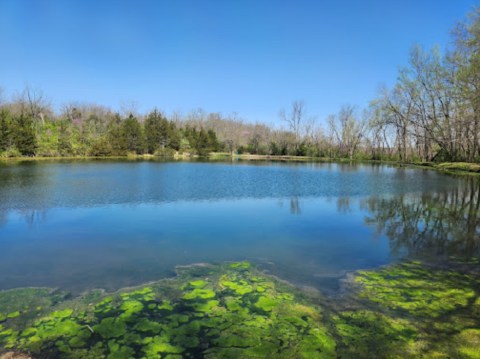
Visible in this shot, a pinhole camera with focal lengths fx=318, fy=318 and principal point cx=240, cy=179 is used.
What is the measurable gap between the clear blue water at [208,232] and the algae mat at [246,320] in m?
0.68

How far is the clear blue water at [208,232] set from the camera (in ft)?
21.6

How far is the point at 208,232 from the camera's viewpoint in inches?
367

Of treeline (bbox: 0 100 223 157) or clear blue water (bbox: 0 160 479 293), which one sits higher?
treeline (bbox: 0 100 223 157)

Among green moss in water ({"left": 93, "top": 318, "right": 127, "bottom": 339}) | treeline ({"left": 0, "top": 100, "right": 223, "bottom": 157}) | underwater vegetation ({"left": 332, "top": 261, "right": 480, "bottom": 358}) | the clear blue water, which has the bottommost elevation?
underwater vegetation ({"left": 332, "top": 261, "right": 480, "bottom": 358})

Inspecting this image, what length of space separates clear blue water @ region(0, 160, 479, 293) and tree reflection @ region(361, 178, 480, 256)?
0.12ft

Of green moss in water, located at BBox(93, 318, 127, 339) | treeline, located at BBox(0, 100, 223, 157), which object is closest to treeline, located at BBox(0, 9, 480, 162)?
treeline, located at BBox(0, 100, 223, 157)

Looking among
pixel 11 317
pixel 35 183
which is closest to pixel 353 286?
pixel 11 317

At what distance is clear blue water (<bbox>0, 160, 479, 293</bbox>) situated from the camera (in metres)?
6.60

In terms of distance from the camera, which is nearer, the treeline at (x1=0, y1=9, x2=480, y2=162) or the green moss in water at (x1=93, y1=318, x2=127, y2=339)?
the green moss in water at (x1=93, y1=318, x2=127, y2=339)

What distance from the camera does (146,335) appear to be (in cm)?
411

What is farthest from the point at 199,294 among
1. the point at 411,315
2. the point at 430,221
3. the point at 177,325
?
the point at 430,221

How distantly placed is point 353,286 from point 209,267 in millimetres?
2811

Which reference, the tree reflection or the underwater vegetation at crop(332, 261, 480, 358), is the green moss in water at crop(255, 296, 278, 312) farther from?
the tree reflection

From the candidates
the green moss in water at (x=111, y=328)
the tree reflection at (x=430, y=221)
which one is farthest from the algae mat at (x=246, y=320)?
the tree reflection at (x=430, y=221)
